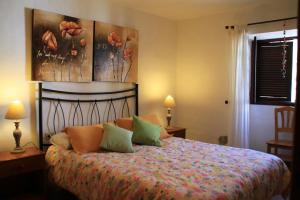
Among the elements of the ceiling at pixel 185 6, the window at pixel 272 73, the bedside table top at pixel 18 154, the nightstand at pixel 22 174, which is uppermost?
the ceiling at pixel 185 6

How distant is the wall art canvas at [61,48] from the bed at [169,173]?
309 millimetres

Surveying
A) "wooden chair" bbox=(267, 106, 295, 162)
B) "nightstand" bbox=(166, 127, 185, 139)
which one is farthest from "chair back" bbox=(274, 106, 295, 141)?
"nightstand" bbox=(166, 127, 185, 139)

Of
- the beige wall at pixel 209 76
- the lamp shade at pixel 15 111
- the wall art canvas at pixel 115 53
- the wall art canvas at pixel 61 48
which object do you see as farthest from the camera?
the beige wall at pixel 209 76

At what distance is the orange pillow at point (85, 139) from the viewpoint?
271 cm

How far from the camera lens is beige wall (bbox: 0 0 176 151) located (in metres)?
2.74

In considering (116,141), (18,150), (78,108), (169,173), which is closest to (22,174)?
(18,150)

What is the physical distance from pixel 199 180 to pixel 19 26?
8.11 ft

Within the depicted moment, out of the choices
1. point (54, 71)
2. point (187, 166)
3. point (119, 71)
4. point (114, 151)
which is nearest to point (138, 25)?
point (119, 71)

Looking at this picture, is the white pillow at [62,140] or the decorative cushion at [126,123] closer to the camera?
the white pillow at [62,140]

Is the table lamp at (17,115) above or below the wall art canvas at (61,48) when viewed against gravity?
below

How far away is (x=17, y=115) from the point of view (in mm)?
2590

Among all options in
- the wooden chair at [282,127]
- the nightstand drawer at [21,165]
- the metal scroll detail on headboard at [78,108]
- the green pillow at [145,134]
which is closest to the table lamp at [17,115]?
the nightstand drawer at [21,165]

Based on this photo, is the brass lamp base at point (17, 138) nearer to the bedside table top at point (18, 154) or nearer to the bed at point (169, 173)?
the bedside table top at point (18, 154)

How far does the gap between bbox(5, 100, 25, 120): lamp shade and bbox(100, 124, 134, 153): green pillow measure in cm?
88
